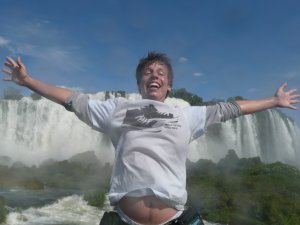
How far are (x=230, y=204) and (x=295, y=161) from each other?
1004 inches

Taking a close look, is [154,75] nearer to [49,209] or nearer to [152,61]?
[152,61]

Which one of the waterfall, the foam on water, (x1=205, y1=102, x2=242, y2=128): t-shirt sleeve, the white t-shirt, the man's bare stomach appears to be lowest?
the foam on water

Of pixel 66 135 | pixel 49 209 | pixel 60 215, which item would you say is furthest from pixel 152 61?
pixel 66 135

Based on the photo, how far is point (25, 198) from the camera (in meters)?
18.5

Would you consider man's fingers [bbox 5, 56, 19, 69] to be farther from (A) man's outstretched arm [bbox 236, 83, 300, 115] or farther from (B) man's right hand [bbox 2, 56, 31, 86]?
(A) man's outstretched arm [bbox 236, 83, 300, 115]

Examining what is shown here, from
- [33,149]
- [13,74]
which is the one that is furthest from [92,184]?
[13,74]

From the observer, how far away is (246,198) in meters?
18.8

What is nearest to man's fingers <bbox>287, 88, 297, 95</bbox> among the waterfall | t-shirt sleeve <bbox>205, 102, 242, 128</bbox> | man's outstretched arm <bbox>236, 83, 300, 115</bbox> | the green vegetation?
man's outstretched arm <bbox>236, 83, 300, 115</bbox>

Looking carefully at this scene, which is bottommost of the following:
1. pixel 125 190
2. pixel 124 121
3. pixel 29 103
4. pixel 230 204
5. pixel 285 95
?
pixel 230 204

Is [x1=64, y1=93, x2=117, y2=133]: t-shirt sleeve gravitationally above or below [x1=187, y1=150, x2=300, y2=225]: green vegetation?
above

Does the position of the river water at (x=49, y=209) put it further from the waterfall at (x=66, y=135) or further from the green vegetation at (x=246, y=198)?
the waterfall at (x=66, y=135)

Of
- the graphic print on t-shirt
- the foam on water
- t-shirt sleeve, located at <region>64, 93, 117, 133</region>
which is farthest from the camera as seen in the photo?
the foam on water

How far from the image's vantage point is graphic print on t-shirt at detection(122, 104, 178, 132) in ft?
8.30

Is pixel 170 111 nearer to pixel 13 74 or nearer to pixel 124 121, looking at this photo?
pixel 124 121
